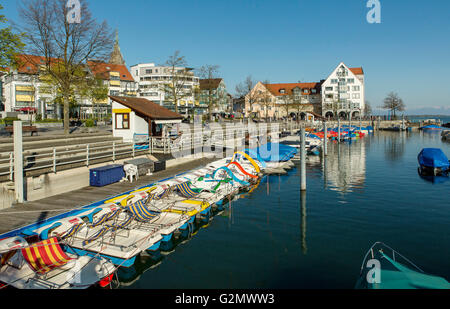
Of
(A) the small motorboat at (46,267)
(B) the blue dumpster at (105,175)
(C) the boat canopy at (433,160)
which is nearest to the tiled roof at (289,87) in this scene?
(C) the boat canopy at (433,160)

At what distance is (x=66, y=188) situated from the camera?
60.8 ft

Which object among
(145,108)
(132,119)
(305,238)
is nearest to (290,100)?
(145,108)

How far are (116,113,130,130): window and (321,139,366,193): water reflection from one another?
1826 centimetres

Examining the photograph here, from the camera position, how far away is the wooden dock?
13.6 m

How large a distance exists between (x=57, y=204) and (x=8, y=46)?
580 inches

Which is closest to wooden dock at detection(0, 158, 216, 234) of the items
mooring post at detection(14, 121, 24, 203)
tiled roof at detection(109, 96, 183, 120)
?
mooring post at detection(14, 121, 24, 203)

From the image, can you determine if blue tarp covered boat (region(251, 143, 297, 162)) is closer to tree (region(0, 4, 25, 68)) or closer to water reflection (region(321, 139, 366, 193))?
water reflection (region(321, 139, 366, 193))

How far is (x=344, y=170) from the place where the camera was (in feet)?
116

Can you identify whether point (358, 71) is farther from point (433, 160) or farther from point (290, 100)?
point (433, 160)

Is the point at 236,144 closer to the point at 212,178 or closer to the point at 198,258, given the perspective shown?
the point at 212,178

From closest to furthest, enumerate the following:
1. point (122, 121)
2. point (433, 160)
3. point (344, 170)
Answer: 1. point (122, 121)
2. point (433, 160)
3. point (344, 170)

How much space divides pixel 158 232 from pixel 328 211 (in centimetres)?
1079

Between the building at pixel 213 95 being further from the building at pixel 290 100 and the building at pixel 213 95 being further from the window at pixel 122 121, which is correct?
the window at pixel 122 121
